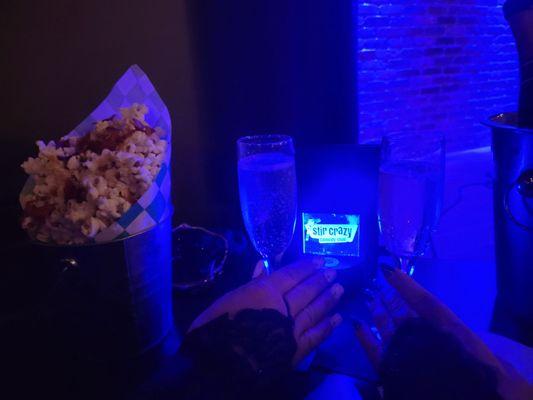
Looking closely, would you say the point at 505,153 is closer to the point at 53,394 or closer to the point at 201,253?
the point at 201,253

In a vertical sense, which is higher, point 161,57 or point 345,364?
point 161,57

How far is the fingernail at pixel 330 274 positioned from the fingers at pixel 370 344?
0.14 meters

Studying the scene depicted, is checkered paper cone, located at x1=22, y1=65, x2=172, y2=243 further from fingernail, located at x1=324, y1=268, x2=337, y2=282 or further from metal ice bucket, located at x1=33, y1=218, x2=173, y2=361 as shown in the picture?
fingernail, located at x1=324, y1=268, x2=337, y2=282

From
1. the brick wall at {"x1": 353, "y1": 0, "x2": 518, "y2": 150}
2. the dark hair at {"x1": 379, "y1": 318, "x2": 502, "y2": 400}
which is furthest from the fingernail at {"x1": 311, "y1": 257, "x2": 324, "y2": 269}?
the brick wall at {"x1": 353, "y1": 0, "x2": 518, "y2": 150}

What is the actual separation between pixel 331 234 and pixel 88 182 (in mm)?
422

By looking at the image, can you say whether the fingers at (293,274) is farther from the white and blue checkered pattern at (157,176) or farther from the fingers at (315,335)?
the white and blue checkered pattern at (157,176)

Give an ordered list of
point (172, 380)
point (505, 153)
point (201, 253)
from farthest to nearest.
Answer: point (201, 253), point (505, 153), point (172, 380)

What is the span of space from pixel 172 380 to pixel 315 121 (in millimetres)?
826

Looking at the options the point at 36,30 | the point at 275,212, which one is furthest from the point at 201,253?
the point at 36,30

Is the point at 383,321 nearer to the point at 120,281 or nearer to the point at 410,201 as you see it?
the point at 410,201

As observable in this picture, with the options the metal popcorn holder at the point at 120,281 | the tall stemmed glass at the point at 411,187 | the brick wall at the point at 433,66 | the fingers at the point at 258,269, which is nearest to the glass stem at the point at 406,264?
the tall stemmed glass at the point at 411,187

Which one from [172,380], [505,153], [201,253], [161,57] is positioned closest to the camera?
[172,380]

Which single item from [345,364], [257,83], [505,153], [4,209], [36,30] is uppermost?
[36,30]

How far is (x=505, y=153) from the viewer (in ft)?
2.10
